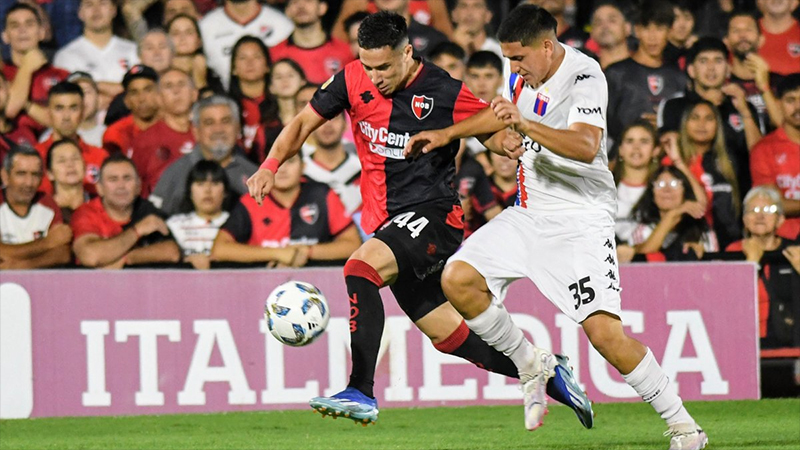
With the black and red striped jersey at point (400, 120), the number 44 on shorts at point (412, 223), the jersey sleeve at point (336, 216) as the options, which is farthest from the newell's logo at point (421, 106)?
A: the jersey sleeve at point (336, 216)

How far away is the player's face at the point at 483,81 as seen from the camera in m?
9.86

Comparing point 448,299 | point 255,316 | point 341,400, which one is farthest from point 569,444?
point 255,316

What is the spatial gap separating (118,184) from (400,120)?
12.1 ft

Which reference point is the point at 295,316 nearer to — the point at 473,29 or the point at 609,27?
the point at 473,29

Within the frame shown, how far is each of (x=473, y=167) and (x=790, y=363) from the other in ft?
9.21

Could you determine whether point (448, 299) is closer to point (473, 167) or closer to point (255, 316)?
point (255, 316)

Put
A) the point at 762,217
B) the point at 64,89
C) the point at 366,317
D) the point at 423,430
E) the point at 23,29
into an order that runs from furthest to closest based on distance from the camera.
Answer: the point at 23,29, the point at 64,89, the point at 762,217, the point at 423,430, the point at 366,317

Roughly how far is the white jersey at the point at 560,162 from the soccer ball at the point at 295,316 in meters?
1.24

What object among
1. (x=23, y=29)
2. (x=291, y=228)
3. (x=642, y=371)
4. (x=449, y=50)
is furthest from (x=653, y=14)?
(x=23, y=29)

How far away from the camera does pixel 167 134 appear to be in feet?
32.3

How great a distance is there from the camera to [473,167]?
30.6 ft

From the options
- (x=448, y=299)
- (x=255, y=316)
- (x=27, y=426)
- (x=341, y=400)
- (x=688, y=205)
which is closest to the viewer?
(x=341, y=400)

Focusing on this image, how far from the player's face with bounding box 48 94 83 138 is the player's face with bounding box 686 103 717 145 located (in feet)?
16.7

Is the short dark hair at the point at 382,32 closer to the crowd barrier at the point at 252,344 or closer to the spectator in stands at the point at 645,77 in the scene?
the crowd barrier at the point at 252,344
